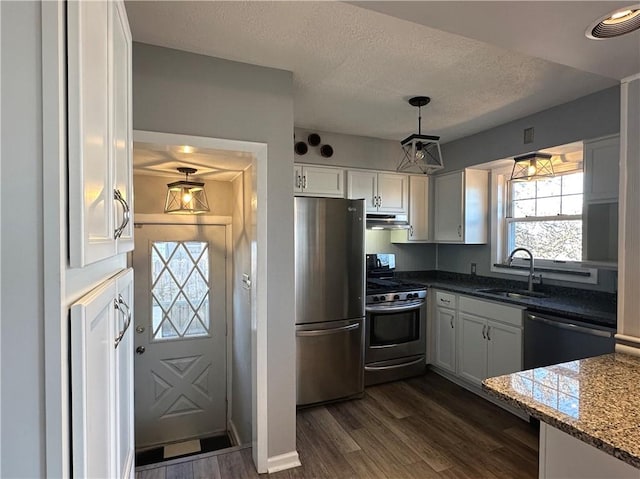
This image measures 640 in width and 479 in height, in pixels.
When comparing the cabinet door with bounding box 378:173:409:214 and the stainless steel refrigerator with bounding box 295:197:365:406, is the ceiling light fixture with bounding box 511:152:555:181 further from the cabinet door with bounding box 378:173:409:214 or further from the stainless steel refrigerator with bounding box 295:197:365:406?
the stainless steel refrigerator with bounding box 295:197:365:406

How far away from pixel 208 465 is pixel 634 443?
7.46 feet

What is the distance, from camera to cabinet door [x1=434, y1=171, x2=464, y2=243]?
12.4 feet

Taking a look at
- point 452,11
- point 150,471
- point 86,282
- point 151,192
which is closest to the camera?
point 86,282

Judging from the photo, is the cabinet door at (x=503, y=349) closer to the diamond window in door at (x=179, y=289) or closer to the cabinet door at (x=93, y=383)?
the diamond window in door at (x=179, y=289)

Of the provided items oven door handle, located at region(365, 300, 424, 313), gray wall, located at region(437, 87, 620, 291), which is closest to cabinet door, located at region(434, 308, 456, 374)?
oven door handle, located at region(365, 300, 424, 313)

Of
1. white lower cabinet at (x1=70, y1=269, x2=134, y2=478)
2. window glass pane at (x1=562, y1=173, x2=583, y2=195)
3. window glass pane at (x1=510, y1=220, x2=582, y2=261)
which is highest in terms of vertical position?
window glass pane at (x1=562, y1=173, x2=583, y2=195)

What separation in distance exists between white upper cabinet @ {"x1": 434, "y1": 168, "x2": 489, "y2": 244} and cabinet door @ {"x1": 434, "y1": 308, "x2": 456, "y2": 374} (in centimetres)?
81

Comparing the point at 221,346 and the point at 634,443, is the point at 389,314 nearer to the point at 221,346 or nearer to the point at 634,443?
the point at 221,346

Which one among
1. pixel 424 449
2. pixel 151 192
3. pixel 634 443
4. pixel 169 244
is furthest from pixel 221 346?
pixel 634 443

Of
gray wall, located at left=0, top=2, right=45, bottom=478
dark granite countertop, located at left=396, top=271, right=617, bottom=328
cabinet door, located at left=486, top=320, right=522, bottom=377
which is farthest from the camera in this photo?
cabinet door, located at left=486, top=320, right=522, bottom=377

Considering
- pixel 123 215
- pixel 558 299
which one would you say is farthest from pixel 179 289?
pixel 558 299

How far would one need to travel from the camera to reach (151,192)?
3168 millimetres

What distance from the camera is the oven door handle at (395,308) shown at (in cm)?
338

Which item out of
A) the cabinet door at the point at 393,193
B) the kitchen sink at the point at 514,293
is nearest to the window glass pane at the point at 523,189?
the kitchen sink at the point at 514,293
